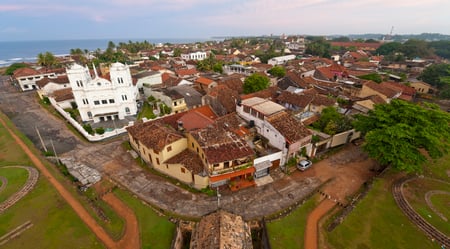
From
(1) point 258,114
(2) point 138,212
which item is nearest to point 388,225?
(1) point 258,114

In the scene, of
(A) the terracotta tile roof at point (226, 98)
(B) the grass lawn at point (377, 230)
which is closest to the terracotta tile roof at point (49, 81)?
(A) the terracotta tile roof at point (226, 98)

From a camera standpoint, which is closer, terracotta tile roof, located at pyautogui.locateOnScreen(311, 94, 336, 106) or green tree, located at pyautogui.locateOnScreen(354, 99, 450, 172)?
green tree, located at pyautogui.locateOnScreen(354, 99, 450, 172)

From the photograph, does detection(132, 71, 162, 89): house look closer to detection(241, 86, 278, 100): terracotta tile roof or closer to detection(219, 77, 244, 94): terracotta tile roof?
detection(219, 77, 244, 94): terracotta tile roof

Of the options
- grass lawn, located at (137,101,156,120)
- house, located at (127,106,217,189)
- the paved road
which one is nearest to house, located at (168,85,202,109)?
grass lawn, located at (137,101,156,120)

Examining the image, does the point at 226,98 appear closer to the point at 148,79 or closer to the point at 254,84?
the point at 254,84

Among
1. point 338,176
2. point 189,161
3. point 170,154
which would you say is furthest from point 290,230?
point 170,154

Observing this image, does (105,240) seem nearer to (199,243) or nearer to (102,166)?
(199,243)

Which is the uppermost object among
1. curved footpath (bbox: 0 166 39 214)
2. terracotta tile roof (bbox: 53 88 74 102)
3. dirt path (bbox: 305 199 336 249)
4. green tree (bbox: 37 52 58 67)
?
green tree (bbox: 37 52 58 67)

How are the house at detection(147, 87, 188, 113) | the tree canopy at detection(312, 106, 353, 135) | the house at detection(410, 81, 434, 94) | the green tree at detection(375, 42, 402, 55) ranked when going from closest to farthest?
1. the tree canopy at detection(312, 106, 353, 135)
2. the house at detection(147, 87, 188, 113)
3. the house at detection(410, 81, 434, 94)
4. the green tree at detection(375, 42, 402, 55)
